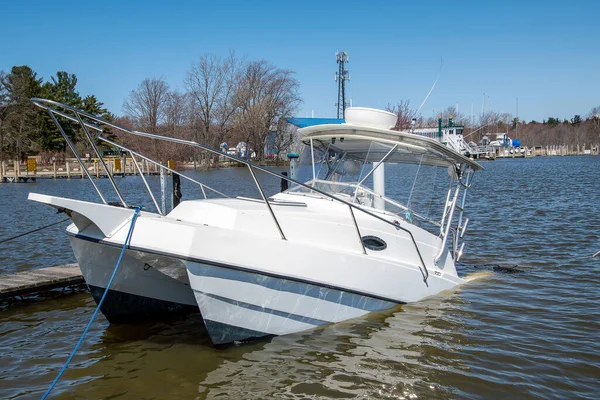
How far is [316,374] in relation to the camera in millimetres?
6512

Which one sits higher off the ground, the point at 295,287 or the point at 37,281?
the point at 295,287

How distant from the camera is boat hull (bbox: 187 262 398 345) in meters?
6.45

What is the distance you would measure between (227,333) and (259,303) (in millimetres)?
606

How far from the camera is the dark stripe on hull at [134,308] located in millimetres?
7879

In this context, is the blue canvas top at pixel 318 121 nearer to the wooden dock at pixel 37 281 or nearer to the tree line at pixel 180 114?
the wooden dock at pixel 37 281

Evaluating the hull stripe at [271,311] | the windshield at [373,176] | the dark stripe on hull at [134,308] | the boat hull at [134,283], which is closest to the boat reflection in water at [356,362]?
the hull stripe at [271,311]

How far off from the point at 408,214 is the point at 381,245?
104cm

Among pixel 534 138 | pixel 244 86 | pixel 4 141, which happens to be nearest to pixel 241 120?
pixel 244 86

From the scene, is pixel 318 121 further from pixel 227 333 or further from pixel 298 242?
pixel 227 333

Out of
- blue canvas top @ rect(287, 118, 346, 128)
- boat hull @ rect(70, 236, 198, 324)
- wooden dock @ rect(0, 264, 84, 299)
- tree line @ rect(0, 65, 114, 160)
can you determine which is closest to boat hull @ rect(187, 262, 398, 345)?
boat hull @ rect(70, 236, 198, 324)

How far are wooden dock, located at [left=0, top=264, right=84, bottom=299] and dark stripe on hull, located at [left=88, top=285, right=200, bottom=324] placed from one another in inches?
97.6

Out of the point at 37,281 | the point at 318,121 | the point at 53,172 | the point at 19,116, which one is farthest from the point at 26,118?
the point at 37,281

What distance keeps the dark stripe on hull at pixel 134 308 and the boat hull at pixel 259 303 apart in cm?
171

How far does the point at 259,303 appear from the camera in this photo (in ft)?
22.2
